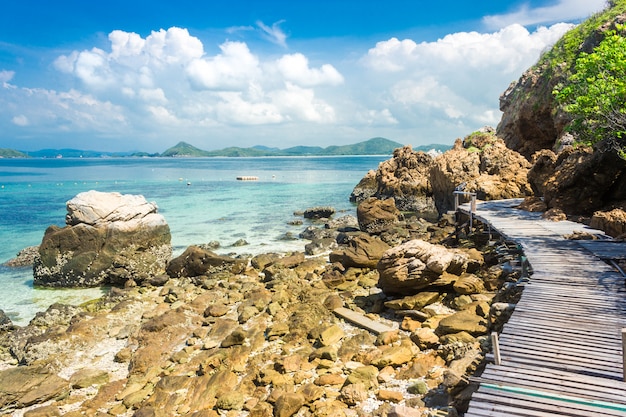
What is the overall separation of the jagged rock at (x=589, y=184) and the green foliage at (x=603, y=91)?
73.3 inches

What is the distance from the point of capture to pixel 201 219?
4269 cm

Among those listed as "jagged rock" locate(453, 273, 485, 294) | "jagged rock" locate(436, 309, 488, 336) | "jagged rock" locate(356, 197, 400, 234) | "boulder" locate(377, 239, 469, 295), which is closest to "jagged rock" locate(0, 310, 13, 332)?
"boulder" locate(377, 239, 469, 295)

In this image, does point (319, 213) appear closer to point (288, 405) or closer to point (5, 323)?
point (5, 323)

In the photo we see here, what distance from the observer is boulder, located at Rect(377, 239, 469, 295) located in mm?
14383

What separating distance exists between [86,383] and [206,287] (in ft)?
27.7

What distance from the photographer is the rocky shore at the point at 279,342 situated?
31.3ft

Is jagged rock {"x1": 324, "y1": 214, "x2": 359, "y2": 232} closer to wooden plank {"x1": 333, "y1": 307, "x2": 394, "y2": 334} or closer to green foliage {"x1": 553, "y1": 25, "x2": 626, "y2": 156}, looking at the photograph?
wooden plank {"x1": 333, "y1": 307, "x2": 394, "y2": 334}

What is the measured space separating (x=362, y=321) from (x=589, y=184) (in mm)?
12874

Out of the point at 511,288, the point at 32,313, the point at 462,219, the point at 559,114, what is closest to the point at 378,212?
the point at 462,219

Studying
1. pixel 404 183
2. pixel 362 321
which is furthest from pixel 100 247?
pixel 404 183

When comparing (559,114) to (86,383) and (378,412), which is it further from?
(86,383)

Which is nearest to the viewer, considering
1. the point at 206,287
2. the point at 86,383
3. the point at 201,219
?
the point at 86,383

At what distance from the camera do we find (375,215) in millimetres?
32625

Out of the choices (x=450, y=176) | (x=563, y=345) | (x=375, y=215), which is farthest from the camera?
(x=450, y=176)
